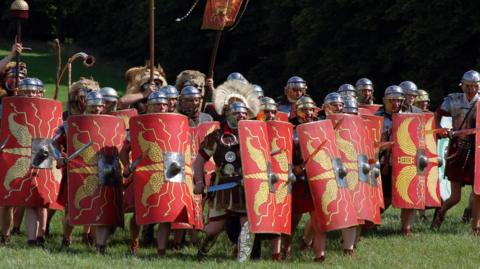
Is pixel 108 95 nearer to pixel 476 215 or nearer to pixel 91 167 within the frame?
pixel 91 167

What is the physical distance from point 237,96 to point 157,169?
3.20ft

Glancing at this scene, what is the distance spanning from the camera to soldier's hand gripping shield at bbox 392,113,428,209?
11.7 meters

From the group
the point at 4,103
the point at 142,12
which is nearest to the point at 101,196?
→ the point at 4,103

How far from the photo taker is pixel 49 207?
10.4m

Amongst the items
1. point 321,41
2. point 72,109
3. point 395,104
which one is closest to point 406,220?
point 395,104

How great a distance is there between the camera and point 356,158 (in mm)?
10391

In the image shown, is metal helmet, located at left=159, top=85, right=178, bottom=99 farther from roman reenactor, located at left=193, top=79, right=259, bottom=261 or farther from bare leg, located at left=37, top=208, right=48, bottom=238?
bare leg, located at left=37, top=208, right=48, bottom=238

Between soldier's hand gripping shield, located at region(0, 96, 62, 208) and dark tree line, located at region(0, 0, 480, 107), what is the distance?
17.6m

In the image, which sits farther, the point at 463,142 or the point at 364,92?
the point at 364,92

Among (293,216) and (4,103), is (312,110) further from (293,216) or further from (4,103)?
(4,103)

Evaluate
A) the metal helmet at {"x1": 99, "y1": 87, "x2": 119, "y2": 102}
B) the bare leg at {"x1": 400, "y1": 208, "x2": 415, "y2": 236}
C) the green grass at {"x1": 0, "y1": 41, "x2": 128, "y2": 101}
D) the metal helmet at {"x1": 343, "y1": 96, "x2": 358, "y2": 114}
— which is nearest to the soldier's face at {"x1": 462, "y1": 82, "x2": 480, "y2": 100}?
the bare leg at {"x1": 400, "y1": 208, "x2": 415, "y2": 236}

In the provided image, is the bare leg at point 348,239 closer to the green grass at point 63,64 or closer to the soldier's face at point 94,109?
the soldier's face at point 94,109

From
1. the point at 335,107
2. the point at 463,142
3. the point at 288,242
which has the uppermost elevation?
the point at 335,107

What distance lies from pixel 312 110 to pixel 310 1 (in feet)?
78.5
